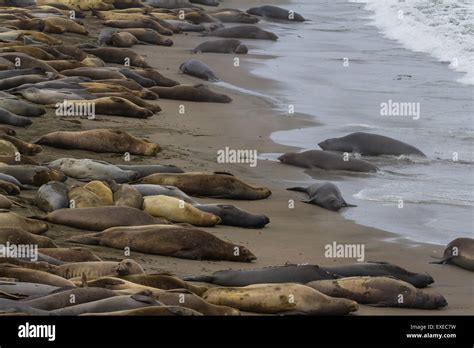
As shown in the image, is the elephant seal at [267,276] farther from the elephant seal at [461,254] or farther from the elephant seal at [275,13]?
the elephant seal at [275,13]

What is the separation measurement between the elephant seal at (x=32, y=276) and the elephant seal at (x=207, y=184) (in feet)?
10.9

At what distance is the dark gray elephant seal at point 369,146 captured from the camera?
13.2m

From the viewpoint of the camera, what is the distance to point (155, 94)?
1538 centimetres

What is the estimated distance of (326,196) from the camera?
435 inches

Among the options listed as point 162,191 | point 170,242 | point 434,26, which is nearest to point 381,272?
point 170,242

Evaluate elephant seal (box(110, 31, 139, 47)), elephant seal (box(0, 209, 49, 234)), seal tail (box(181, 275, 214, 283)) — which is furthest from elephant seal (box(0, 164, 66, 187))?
elephant seal (box(110, 31, 139, 47))

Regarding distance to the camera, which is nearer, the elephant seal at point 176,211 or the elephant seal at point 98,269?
the elephant seal at point 98,269

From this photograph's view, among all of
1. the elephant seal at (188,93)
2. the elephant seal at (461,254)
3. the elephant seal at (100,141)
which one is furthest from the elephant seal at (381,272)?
the elephant seal at (188,93)

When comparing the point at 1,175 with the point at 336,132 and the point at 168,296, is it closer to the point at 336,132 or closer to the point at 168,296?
the point at 168,296

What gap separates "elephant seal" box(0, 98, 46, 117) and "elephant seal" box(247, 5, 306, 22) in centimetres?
1313

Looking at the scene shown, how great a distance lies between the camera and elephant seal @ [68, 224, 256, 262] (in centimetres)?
898

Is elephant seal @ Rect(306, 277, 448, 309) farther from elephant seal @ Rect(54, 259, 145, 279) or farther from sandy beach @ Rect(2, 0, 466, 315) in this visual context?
elephant seal @ Rect(54, 259, 145, 279)

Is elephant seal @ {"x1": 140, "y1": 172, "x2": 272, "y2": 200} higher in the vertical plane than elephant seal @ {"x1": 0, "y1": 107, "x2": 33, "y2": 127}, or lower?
lower
